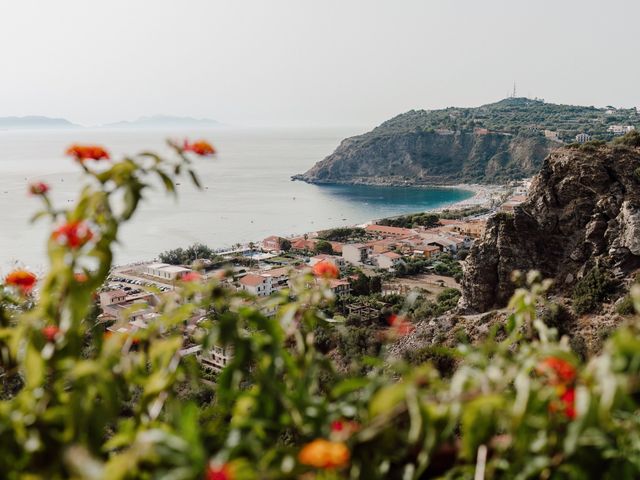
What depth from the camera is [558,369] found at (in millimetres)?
1147

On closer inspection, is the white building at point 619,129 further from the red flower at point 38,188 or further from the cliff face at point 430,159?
the red flower at point 38,188

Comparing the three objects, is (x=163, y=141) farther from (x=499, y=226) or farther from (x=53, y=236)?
(x=499, y=226)

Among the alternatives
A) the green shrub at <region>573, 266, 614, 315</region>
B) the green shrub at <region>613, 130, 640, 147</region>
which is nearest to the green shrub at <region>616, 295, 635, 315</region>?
the green shrub at <region>573, 266, 614, 315</region>

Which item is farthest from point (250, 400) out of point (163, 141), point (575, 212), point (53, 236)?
point (575, 212)

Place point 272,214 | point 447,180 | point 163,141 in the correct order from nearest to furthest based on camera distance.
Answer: point 163,141
point 272,214
point 447,180

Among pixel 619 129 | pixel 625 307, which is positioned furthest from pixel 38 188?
pixel 619 129

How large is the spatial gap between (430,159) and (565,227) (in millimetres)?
82210

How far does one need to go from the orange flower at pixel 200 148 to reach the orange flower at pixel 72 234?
0.45m

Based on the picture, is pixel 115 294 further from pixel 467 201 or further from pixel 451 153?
pixel 451 153

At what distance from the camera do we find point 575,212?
46.9 ft

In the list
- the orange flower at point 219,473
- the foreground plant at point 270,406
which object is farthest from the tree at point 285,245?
the orange flower at point 219,473

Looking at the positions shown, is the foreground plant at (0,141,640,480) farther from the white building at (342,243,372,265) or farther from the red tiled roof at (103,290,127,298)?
the white building at (342,243,372,265)

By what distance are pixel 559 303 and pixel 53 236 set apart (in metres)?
13.1

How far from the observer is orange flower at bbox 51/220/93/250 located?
119 cm
